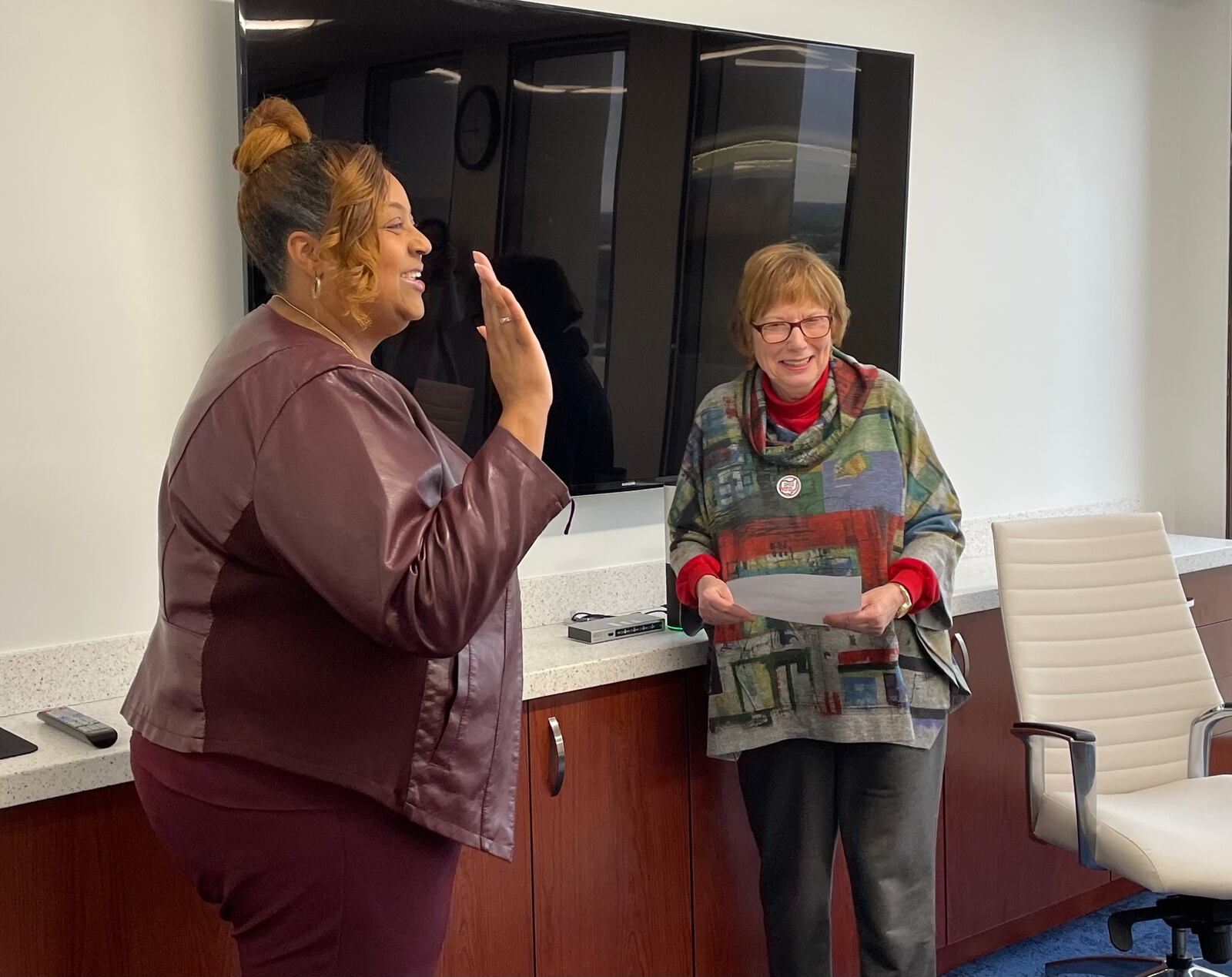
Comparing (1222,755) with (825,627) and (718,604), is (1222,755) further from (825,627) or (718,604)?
(718,604)

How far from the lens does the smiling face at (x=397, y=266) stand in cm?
134

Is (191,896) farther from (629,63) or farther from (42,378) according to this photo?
(629,63)

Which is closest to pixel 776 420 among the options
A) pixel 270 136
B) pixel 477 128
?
pixel 477 128

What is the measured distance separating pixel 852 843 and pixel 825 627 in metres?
0.36

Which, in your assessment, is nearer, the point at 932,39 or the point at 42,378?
the point at 42,378

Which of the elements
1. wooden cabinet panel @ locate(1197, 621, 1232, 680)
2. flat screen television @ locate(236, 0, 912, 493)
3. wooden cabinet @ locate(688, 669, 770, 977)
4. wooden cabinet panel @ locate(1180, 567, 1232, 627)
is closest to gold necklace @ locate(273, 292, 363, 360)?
flat screen television @ locate(236, 0, 912, 493)

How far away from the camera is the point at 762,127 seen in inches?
107

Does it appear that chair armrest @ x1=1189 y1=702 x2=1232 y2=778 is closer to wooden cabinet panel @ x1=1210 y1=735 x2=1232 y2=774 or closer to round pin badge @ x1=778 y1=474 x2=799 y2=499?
wooden cabinet panel @ x1=1210 y1=735 x2=1232 y2=774

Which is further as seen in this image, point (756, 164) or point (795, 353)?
point (756, 164)

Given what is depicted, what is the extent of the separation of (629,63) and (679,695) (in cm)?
125

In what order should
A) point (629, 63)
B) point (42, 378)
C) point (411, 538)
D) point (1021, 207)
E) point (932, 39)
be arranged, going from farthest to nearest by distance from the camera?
point (1021, 207)
point (932, 39)
point (629, 63)
point (42, 378)
point (411, 538)

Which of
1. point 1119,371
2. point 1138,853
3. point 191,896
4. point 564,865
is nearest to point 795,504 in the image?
point 564,865

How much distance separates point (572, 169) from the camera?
2441mm

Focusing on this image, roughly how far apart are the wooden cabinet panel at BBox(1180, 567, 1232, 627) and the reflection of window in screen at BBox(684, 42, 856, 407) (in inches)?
49.4
